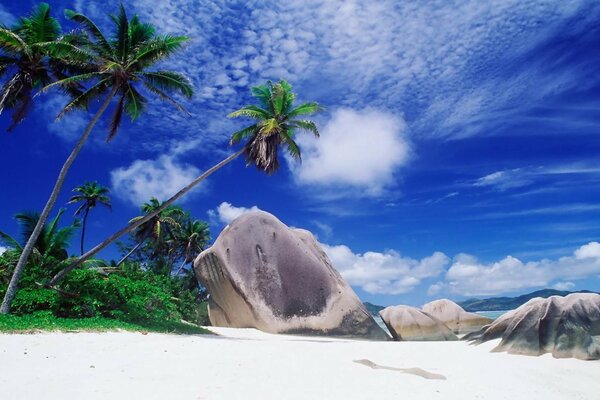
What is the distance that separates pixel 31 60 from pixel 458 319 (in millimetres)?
23363

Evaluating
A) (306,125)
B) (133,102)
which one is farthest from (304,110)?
(133,102)

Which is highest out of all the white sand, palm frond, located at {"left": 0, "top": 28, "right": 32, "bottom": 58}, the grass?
palm frond, located at {"left": 0, "top": 28, "right": 32, "bottom": 58}

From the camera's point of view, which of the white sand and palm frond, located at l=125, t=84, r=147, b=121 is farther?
palm frond, located at l=125, t=84, r=147, b=121

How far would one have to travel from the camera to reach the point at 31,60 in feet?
53.7

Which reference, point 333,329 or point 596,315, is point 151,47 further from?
point 596,315

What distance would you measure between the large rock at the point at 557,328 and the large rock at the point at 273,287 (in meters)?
9.03

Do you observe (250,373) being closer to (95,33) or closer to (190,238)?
(95,33)

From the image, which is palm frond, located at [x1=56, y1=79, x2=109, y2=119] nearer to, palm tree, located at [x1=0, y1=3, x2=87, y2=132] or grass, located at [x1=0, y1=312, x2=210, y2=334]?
palm tree, located at [x1=0, y1=3, x2=87, y2=132]

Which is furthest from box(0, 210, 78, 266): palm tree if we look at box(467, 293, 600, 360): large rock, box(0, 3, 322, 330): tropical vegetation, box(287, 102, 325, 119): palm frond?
box(467, 293, 600, 360): large rock

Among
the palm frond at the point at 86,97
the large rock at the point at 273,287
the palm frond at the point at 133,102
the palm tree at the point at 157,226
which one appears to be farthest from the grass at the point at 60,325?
the palm tree at the point at 157,226

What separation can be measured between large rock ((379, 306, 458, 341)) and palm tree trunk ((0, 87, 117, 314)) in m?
14.4

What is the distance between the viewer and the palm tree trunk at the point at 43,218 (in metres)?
13.0

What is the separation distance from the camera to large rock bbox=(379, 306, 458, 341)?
18.6 metres

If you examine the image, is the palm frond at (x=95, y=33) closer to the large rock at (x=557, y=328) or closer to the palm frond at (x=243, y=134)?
the palm frond at (x=243, y=134)
